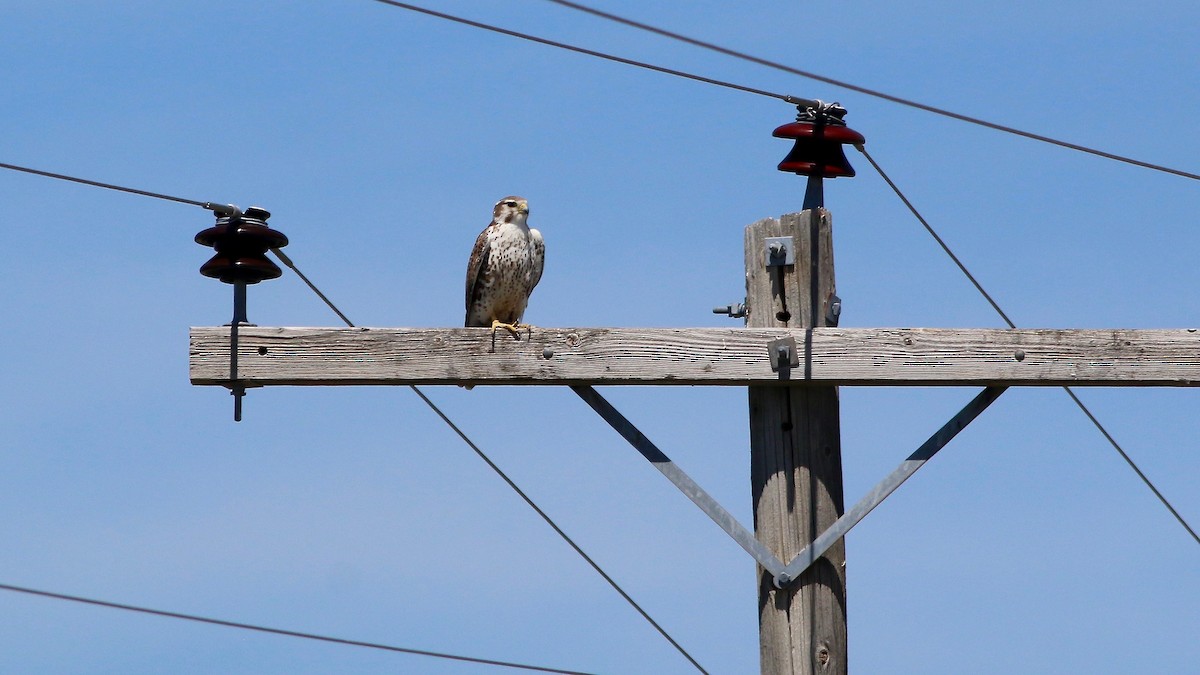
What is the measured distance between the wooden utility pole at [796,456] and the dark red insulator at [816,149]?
0.81 ft

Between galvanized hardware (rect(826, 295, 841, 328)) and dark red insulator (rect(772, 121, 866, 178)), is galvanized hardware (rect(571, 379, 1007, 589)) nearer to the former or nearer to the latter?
galvanized hardware (rect(826, 295, 841, 328))

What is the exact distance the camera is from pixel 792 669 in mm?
4504

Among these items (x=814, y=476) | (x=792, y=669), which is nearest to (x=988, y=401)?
(x=814, y=476)

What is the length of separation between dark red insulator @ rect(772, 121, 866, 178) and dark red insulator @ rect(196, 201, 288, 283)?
1797mm

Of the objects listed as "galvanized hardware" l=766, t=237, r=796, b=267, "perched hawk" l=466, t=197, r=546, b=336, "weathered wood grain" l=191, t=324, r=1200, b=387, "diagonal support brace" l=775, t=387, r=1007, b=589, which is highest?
"perched hawk" l=466, t=197, r=546, b=336

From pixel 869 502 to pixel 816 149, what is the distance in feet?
4.14

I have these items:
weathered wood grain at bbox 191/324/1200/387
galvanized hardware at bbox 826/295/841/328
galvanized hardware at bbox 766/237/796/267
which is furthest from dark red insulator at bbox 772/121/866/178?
weathered wood grain at bbox 191/324/1200/387

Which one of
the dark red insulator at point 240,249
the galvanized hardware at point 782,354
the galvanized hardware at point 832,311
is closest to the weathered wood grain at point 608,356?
the galvanized hardware at point 782,354

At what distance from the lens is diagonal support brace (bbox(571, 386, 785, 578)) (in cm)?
453

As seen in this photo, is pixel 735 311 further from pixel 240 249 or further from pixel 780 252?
pixel 240 249

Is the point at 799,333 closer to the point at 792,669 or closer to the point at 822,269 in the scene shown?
the point at 822,269

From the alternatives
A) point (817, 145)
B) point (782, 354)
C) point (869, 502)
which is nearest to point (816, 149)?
point (817, 145)

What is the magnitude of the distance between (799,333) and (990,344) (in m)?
0.62

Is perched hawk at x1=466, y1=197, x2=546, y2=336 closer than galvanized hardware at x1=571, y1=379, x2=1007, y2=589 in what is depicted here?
No
